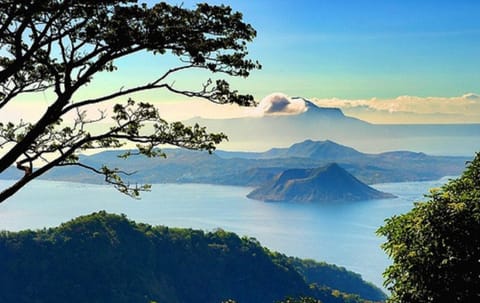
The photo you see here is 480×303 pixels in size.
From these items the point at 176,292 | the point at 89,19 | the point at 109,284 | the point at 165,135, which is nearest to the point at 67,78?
the point at 89,19

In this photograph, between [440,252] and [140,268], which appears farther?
[140,268]

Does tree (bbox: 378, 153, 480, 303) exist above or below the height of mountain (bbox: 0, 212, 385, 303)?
above

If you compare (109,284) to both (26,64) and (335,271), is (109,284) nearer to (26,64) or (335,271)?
(335,271)

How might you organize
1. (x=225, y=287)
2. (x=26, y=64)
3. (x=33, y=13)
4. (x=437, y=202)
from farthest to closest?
1. (x=225, y=287)
2. (x=437, y=202)
3. (x=26, y=64)
4. (x=33, y=13)

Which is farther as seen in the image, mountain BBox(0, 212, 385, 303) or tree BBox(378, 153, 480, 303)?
mountain BBox(0, 212, 385, 303)

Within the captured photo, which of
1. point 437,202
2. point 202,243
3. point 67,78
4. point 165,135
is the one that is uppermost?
point 67,78
